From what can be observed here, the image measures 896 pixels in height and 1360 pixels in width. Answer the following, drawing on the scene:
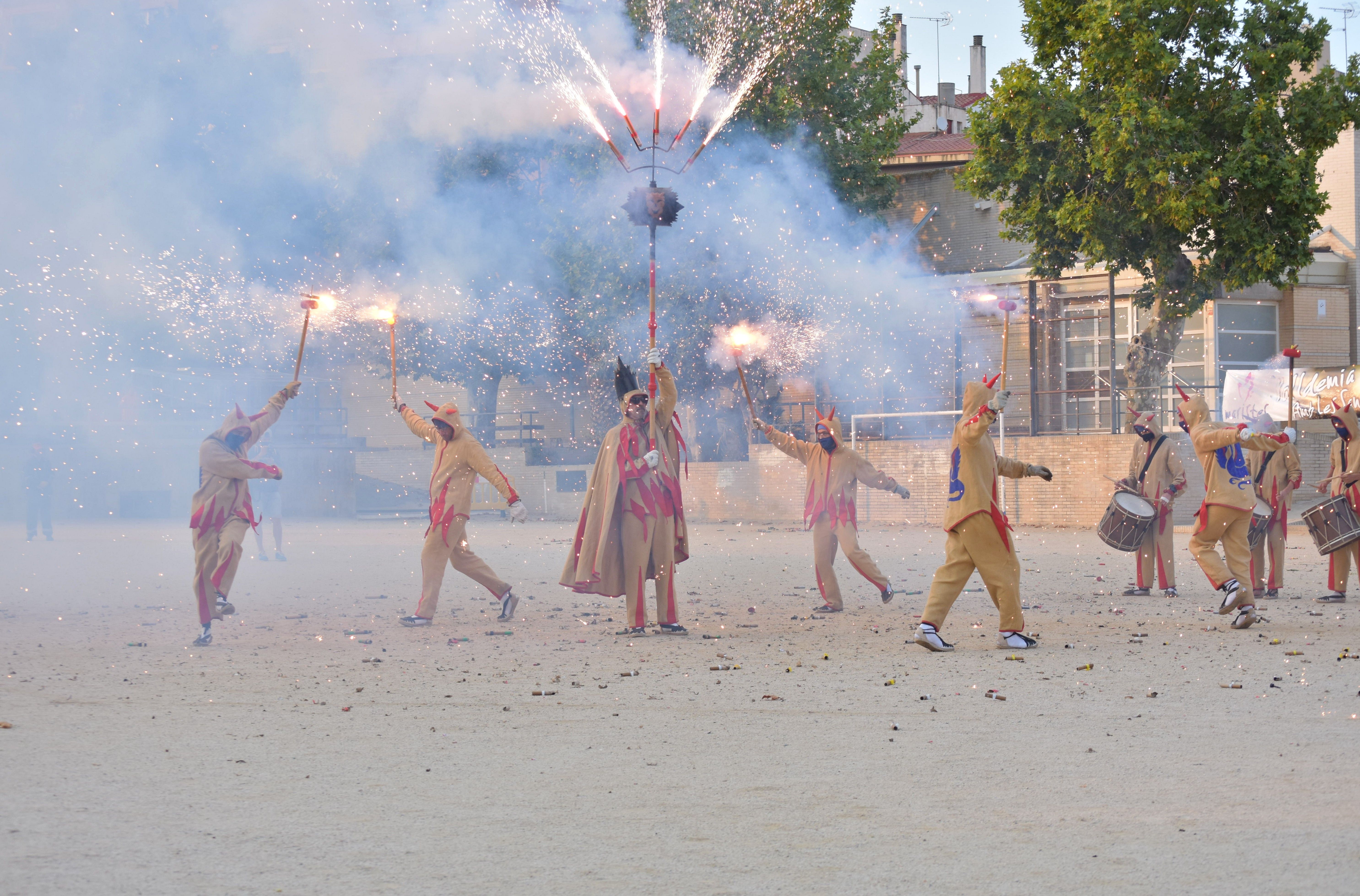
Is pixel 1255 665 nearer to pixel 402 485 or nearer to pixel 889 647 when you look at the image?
pixel 889 647

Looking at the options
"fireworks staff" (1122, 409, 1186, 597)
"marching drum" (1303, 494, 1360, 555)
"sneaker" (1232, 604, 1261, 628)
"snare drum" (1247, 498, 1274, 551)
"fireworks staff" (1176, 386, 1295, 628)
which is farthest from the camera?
"fireworks staff" (1122, 409, 1186, 597)

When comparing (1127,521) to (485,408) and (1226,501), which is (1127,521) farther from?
(485,408)

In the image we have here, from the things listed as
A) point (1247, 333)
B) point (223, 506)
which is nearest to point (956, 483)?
point (223, 506)

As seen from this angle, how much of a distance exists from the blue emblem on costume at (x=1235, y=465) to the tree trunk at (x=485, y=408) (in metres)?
22.7

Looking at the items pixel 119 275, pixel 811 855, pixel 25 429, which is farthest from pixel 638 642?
pixel 25 429

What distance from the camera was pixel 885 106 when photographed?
89.9 ft

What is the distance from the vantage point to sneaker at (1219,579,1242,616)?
31.6 ft

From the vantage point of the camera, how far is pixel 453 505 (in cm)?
1072

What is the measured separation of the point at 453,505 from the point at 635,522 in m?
1.68

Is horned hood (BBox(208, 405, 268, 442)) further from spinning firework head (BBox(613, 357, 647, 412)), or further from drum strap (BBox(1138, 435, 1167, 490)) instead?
drum strap (BBox(1138, 435, 1167, 490))

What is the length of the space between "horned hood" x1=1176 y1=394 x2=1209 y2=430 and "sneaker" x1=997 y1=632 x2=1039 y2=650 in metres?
2.73

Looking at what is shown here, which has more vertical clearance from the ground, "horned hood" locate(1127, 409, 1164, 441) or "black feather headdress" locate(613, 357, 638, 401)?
"black feather headdress" locate(613, 357, 638, 401)

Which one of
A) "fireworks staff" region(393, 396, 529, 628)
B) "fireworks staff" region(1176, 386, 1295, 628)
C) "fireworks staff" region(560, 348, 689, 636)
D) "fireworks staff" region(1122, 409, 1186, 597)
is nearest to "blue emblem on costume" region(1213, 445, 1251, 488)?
"fireworks staff" region(1176, 386, 1295, 628)

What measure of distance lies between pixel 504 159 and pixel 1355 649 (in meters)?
16.8
